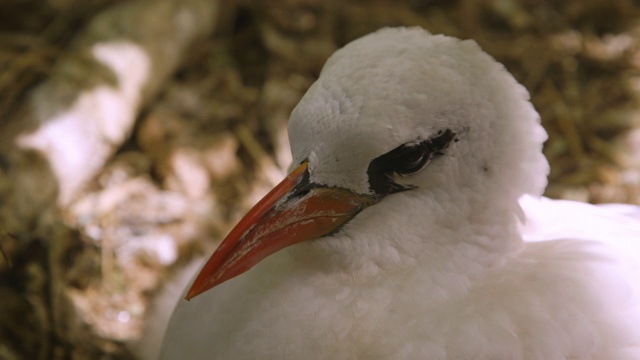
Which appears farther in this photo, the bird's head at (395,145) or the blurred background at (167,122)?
the blurred background at (167,122)

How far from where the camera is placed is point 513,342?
1.37 m

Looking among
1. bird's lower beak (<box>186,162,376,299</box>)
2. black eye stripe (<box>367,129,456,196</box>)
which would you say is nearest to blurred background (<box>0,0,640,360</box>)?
bird's lower beak (<box>186,162,376,299</box>)

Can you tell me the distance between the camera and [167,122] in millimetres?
2803

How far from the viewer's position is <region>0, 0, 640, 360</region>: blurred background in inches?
90.2

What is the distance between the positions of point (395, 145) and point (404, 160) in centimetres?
5

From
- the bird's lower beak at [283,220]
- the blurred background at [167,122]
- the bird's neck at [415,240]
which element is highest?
the blurred background at [167,122]

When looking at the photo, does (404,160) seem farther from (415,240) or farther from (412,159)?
(415,240)

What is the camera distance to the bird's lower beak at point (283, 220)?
138 cm

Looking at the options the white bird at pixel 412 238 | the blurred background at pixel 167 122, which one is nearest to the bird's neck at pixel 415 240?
the white bird at pixel 412 238

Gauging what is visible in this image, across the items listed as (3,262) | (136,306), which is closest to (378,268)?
(136,306)

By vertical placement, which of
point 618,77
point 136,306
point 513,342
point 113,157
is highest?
point 113,157

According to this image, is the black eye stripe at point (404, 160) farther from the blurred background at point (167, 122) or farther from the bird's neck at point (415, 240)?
the blurred background at point (167, 122)

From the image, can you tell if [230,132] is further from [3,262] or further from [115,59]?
[3,262]

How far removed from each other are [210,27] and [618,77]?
1747 mm
